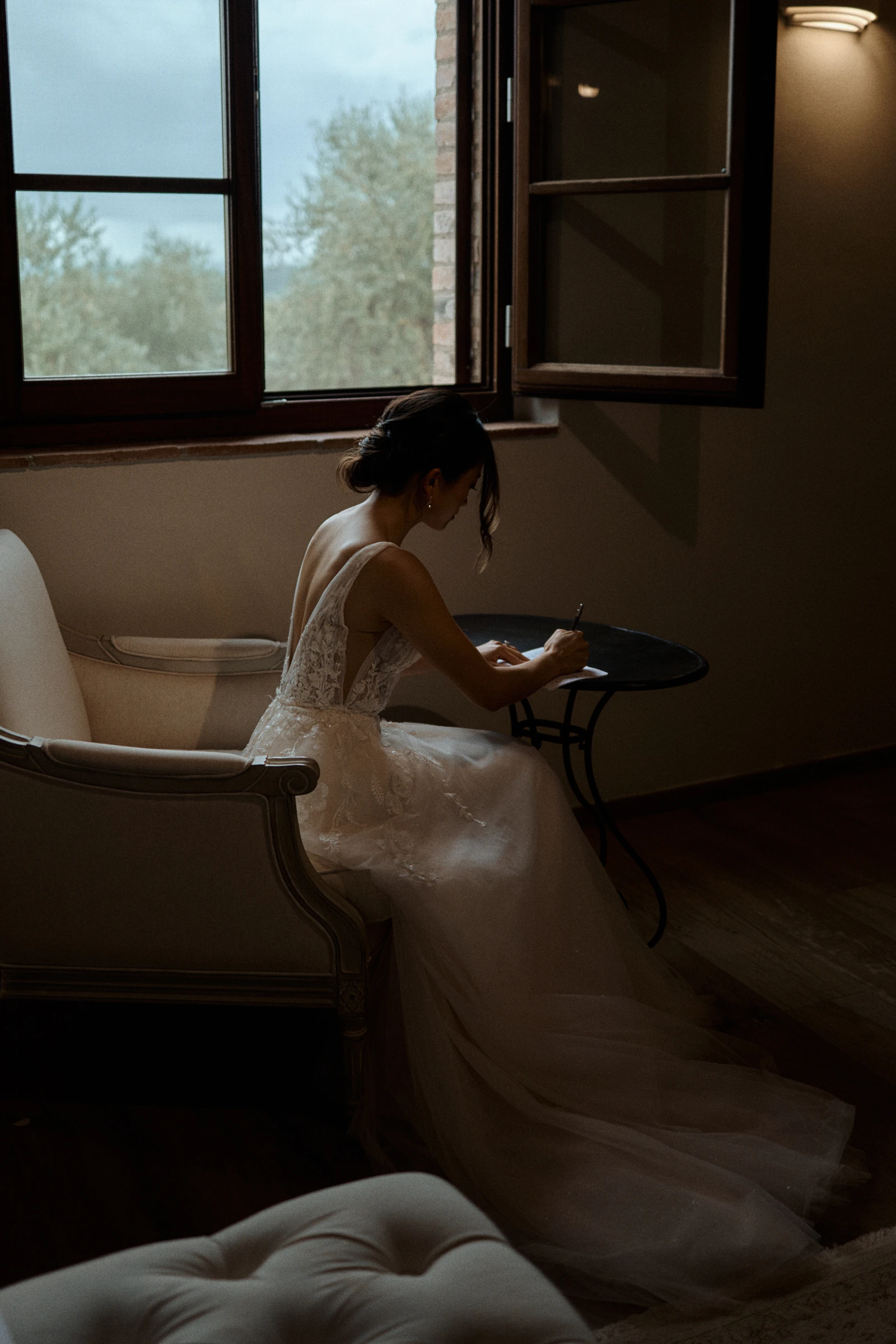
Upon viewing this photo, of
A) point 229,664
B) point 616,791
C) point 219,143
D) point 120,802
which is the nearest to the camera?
point 120,802

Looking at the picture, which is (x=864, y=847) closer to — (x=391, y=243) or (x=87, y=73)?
(x=391, y=243)

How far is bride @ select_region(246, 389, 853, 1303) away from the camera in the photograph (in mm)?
1790

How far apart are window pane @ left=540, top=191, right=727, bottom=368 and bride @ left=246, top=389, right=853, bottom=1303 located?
0.85 metres

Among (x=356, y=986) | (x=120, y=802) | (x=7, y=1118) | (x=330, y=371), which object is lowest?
(x=7, y=1118)

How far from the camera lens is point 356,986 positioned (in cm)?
198

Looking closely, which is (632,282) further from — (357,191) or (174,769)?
(174,769)

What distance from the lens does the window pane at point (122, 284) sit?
108 inches

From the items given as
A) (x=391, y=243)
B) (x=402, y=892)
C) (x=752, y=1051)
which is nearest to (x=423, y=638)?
(x=402, y=892)

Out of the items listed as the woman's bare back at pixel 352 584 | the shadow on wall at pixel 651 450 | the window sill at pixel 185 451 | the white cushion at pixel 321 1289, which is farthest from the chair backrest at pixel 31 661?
the shadow on wall at pixel 651 450

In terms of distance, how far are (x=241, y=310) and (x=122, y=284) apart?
274 millimetres

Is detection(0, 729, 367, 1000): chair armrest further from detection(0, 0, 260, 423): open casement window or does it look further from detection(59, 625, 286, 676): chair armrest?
detection(0, 0, 260, 423): open casement window

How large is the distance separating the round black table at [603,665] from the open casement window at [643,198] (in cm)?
55

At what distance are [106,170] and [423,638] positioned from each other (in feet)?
4.56

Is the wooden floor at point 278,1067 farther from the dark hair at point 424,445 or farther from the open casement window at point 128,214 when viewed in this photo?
the open casement window at point 128,214
